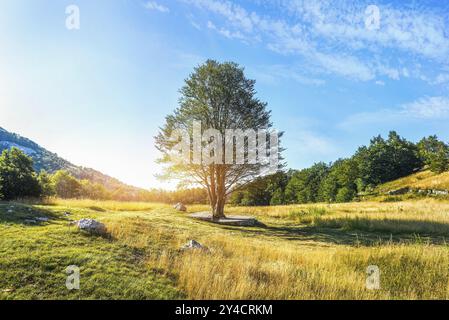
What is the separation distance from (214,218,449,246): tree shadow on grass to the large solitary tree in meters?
6.05

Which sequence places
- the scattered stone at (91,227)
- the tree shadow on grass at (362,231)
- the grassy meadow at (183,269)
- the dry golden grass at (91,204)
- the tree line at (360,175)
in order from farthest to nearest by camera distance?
the tree line at (360,175) < the dry golden grass at (91,204) < the tree shadow on grass at (362,231) < the scattered stone at (91,227) < the grassy meadow at (183,269)

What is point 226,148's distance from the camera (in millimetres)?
24891

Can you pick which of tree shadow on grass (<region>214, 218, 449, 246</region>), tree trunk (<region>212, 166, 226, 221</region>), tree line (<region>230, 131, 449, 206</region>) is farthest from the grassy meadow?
tree line (<region>230, 131, 449, 206</region>)

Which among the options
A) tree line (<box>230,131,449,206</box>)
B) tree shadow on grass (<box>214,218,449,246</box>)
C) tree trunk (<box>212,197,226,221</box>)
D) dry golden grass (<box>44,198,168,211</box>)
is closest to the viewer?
tree shadow on grass (<box>214,218,449,246</box>)

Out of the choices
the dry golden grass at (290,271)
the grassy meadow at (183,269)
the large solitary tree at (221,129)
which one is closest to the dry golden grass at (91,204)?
the large solitary tree at (221,129)

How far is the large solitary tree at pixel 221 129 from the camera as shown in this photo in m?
24.9

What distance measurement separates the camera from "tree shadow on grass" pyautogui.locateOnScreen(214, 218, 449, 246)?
17547mm

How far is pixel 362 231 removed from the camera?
20781mm

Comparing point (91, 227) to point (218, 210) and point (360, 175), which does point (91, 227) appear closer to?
point (218, 210)

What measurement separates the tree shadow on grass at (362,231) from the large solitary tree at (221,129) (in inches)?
238

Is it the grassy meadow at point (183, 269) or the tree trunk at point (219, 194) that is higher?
the tree trunk at point (219, 194)

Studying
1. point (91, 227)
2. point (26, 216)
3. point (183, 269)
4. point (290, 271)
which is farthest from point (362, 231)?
point (26, 216)

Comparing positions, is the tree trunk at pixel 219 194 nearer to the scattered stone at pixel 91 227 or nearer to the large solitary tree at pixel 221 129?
the large solitary tree at pixel 221 129

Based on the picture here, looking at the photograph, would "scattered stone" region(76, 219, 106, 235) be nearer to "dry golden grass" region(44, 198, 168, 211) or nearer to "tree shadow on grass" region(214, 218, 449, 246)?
"tree shadow on grass" region(214, 218, 449, 246)
